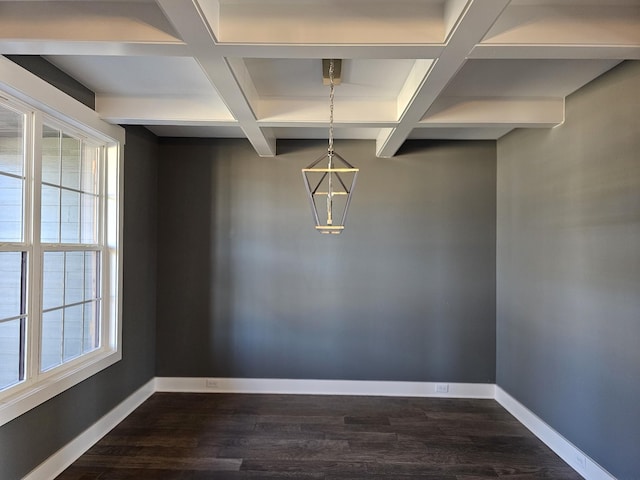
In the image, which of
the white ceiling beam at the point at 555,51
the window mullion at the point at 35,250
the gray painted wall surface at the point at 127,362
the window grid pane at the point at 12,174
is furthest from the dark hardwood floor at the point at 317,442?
the white ceiling beam at the point at 555,51

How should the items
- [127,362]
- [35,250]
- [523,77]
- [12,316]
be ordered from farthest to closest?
[127,362] → [523,77] → [35,250] → [12,316]

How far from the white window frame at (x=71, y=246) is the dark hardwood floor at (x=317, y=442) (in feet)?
2.12

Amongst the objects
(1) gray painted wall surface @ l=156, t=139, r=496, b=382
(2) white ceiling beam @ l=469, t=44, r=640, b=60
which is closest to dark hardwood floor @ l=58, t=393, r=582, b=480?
(1) gray painted wall surface @ l=156, t=139, r=496, b=382

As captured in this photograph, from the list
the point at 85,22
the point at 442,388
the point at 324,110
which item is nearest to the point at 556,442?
the point at 442,388

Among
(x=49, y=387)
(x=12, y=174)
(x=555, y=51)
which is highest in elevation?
(x=555, y=51)

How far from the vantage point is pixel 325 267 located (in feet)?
12.8

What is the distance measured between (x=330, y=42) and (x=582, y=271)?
2.29m

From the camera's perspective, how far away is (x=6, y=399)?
210cm

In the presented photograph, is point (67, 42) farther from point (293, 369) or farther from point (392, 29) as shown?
point (293, 369)

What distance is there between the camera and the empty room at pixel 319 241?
1.82 metres

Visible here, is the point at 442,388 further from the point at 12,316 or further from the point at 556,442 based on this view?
the point at 12,316

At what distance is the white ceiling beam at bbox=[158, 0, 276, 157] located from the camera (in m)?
1.54

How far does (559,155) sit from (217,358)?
3.63 m

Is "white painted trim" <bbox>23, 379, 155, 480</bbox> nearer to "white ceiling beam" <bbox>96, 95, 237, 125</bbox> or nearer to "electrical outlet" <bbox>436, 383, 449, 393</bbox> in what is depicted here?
"white ceiling beam" <bbox>96, 95, 237, 125</bbox>
